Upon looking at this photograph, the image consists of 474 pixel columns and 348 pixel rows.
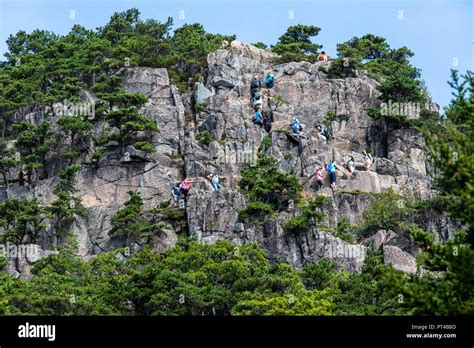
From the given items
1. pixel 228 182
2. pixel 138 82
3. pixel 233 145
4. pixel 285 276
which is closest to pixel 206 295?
pixel 285 276

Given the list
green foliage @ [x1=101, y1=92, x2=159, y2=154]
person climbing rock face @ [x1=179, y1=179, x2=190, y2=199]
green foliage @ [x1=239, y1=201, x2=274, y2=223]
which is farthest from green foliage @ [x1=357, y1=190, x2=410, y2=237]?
green foliage @ [x1=101, y1=92, x2=159, y2=154]

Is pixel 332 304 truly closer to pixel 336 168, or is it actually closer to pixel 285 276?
pixel 285 276

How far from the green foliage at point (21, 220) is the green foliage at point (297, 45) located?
17977 mm

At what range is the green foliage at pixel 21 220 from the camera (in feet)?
135

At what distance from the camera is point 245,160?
44.1 metres

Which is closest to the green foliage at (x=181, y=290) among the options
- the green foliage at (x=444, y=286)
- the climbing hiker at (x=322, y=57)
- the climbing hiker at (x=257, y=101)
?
the climbing hiker at (x=257, y=101)

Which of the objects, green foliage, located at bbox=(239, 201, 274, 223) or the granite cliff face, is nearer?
the granite cliff face

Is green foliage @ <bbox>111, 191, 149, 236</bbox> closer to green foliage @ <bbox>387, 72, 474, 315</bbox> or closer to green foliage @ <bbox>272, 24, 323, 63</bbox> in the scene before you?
green foliage @ <bbox>272, 24, 323, 63</bbox>

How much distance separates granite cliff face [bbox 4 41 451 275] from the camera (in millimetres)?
39062

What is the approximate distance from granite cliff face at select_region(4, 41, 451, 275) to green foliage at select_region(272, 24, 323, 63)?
4.79 ft

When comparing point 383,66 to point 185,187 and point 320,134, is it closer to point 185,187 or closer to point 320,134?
point 320,134

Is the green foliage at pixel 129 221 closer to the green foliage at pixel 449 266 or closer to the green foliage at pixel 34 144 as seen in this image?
the green foliage at pixel 34 144

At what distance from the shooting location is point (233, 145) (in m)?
45.4

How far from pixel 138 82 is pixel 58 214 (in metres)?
10.7
